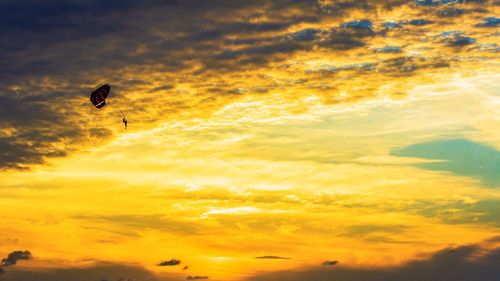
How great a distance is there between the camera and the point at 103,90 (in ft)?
319

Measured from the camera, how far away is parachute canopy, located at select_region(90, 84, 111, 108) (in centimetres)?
9456

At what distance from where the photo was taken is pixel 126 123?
96375 millimetres

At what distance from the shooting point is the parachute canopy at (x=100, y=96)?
9456 cm

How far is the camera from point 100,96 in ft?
315

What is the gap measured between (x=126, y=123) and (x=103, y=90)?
7777 mm

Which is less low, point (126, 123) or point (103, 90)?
point (103, 90)
